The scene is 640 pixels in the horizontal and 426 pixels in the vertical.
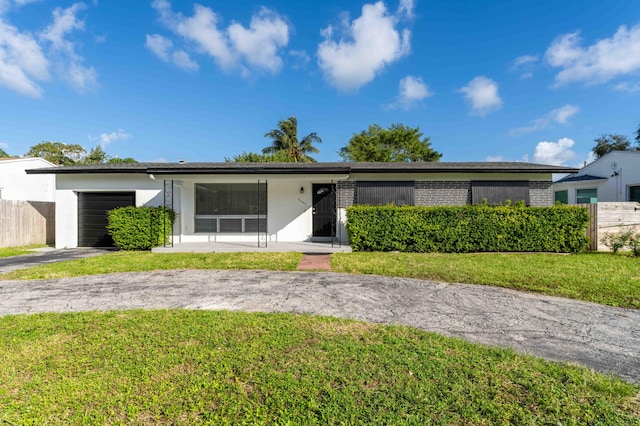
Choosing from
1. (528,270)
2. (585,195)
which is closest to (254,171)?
(528,270)

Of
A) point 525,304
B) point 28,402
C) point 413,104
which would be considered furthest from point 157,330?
point 413,104

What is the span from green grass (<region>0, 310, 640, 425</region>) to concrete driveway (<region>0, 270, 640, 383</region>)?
532 mm

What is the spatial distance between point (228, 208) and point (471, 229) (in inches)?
350

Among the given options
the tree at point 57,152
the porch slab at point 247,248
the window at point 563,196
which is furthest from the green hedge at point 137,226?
the tree at point 57,152

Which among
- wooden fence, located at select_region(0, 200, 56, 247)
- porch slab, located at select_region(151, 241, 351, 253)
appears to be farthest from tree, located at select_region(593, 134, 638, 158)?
wooden fence, located at select_region(0, 200, 56, 247)

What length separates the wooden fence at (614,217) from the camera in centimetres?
908

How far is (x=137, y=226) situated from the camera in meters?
9.57

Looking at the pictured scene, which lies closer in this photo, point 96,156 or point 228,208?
point 228,208

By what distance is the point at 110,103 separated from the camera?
16.0 meters

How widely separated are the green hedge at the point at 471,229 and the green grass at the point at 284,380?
19.6 ft

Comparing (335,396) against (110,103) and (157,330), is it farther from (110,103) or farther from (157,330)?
(110,103)

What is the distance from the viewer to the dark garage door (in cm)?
1096

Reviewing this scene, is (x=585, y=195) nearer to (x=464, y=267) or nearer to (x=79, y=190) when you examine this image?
(x=464, y=267)

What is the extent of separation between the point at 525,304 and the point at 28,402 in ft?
19.6
